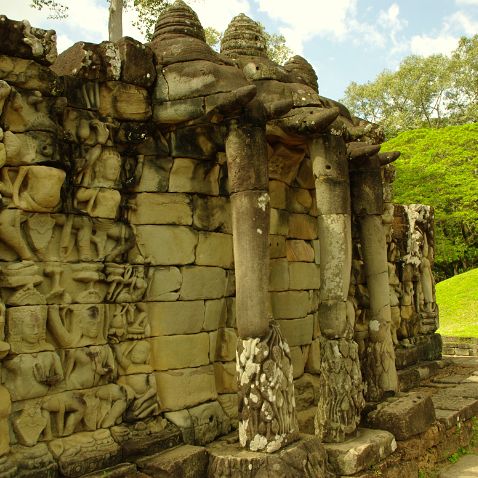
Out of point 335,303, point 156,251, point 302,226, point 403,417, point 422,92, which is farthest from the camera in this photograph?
point 422,92

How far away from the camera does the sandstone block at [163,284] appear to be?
18.3 ft

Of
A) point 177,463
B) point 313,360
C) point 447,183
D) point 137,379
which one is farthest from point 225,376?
point 447,183

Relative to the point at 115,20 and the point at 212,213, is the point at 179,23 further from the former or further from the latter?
the point at 115,20

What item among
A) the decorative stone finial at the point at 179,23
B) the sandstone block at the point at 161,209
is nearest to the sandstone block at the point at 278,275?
the sandstone block at the point at 161,209

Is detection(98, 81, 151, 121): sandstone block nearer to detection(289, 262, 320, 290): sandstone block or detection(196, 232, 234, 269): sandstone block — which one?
detection(196, 232, 234, 269): sandstone block

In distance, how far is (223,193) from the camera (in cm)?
623

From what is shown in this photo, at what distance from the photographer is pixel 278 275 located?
6.98 meters

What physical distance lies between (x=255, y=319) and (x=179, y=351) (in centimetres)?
92

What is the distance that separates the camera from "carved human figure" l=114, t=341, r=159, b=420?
17.3 feet

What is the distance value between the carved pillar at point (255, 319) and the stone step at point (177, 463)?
395 millimetres

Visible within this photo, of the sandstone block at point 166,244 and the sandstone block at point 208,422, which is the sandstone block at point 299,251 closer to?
the sandstone block at point 166,244

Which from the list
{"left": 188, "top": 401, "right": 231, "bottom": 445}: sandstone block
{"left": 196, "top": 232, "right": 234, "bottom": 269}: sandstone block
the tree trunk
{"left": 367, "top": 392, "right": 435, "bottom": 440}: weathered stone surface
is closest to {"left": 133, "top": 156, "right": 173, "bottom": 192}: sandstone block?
{"left": 196, "top": 232, "right": 234, "bottom": 269}: sandstone block

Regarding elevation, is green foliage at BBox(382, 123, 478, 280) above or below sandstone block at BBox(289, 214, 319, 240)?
above

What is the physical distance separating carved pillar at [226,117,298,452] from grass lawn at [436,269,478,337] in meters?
12.1
